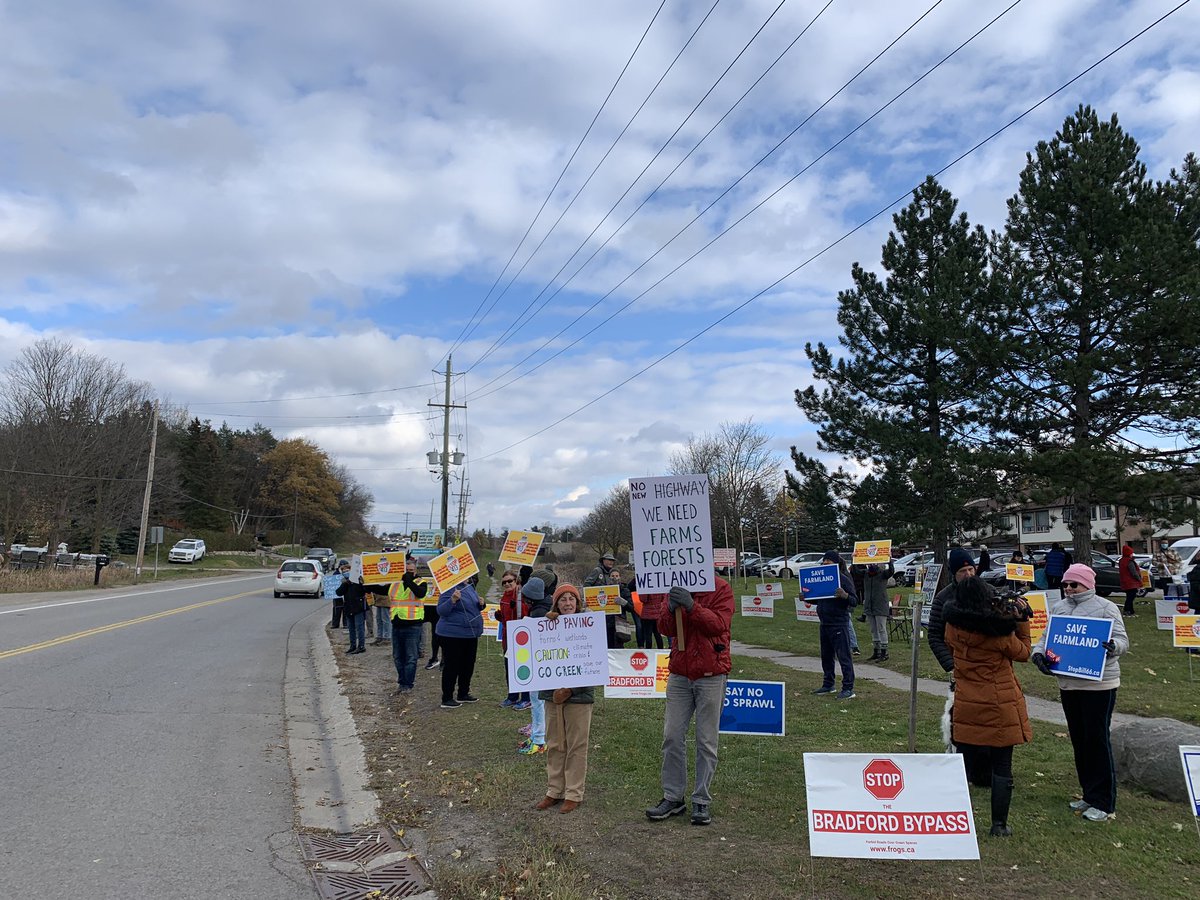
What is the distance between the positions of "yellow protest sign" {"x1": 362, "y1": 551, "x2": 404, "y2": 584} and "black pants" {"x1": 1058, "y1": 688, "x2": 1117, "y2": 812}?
1045 centimetres

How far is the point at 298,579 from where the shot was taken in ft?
112

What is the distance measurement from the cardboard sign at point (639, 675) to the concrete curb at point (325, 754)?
8.85 feet

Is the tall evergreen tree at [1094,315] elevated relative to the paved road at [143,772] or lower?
elevated

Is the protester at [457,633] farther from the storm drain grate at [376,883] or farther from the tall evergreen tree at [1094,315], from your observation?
the tall evergreen tree at [1094,315]

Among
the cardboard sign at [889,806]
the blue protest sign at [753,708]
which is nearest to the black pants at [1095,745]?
the cardboard sign at [889,806]

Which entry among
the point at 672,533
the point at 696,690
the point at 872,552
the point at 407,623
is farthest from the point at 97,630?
the point at 696,690

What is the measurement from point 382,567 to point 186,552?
5467cm

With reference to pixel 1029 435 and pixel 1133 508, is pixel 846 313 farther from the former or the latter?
pixel 1133 508

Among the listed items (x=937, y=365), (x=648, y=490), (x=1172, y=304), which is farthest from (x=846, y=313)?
(x=648, y=490)

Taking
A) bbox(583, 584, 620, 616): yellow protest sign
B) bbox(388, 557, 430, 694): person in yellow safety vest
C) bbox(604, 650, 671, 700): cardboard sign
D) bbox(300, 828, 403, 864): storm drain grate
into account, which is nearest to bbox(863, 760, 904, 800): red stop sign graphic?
bbox(300, 828, 403, 864): storm drain grate

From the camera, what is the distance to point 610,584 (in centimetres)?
1698

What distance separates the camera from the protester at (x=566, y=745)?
6.04 metres

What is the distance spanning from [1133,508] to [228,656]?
72.5 ft

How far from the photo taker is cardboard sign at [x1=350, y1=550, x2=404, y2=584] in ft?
46.6
